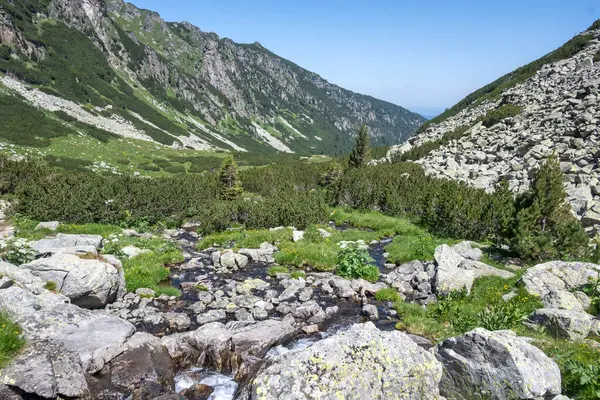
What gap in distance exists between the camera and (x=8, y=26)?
98938 mm

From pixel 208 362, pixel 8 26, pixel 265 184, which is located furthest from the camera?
pixel 8 26

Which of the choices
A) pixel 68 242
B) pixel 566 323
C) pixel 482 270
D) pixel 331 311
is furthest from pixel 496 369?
pixel 68 242

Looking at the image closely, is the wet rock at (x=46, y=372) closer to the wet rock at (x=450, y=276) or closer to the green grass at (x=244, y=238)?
the wet rock at (x=450, y=276)

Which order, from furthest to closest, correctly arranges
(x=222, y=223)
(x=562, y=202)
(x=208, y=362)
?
(x=222, y=223) < (x=562, y=202) < (x=208, y=362)

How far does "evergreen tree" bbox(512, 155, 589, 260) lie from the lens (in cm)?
1877

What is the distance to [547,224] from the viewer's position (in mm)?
21844

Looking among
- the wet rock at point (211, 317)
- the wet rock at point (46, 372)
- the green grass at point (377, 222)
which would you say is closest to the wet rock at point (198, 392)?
the wet rock at point (46, 372)

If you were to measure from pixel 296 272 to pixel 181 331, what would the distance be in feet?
25.3

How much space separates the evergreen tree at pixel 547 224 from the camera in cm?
1877

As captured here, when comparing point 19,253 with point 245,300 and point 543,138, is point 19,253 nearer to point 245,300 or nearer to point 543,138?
point 245,300

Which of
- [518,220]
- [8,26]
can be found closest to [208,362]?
[518,220]

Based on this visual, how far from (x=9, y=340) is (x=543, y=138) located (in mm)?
49996

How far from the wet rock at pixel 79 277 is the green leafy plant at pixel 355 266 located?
11.0 m

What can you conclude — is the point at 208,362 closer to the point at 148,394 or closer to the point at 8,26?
the point at 148,394
